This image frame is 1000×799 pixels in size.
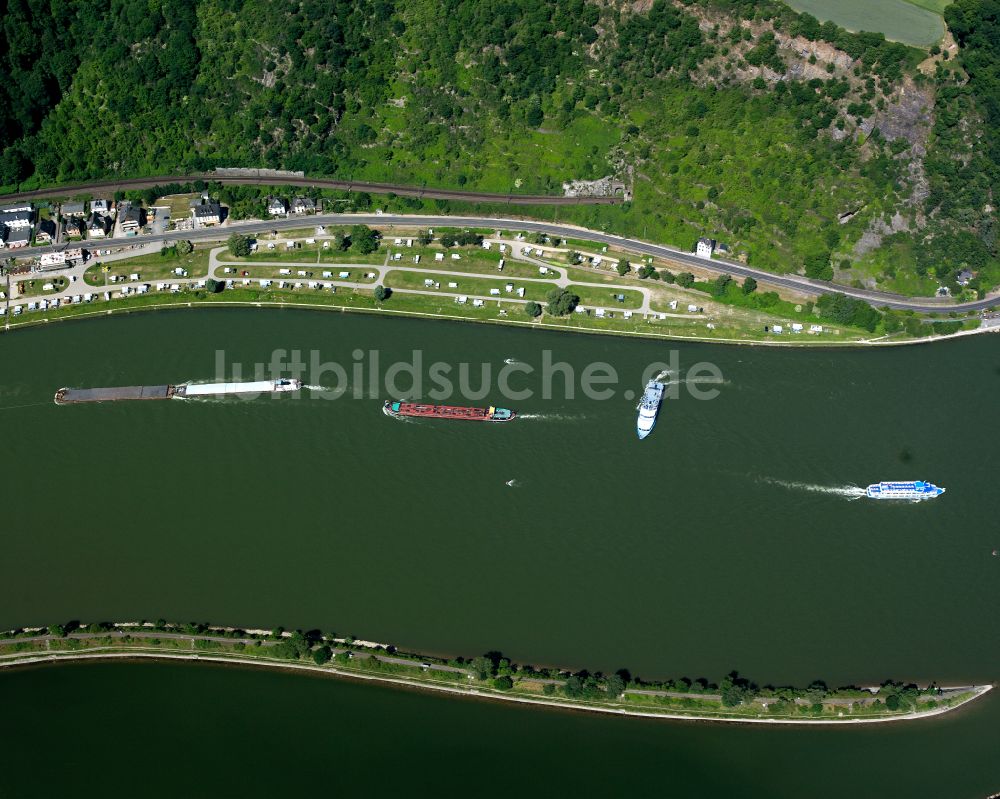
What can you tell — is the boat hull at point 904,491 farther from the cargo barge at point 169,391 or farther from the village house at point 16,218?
the village house at point 16,218

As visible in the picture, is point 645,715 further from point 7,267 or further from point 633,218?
point 7,267

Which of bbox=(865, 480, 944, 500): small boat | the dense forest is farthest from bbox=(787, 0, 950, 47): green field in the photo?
bbox=(865, 480, 944, 500): small boat

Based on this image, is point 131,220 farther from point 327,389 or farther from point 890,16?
point 890,16

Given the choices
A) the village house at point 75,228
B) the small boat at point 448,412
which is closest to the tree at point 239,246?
the village house at point 75,228

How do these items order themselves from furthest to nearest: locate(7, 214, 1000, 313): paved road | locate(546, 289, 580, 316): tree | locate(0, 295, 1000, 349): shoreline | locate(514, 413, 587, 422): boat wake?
1. locate(7, 214, 1000, 313): paved road
2. locate(546, 289, 580, 316): tree
3. locate(0, 295, 1000, 349): shoreline
4. locate(514, 413, 587, 422): boat wake

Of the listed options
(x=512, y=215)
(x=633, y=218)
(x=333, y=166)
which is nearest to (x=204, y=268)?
(x=333, y=166)

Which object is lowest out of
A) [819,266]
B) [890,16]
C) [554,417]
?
[554,417]

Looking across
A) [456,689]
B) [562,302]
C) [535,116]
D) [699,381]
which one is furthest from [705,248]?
[456,689]

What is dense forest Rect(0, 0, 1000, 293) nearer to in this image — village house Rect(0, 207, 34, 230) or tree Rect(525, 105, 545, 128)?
tree Rect(525, 105, 545, 128)
